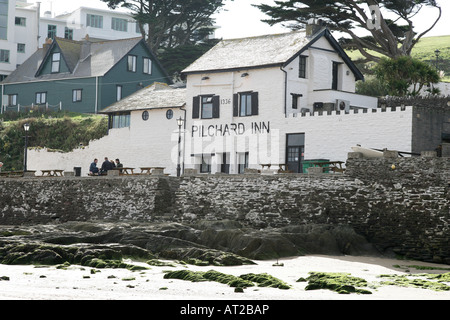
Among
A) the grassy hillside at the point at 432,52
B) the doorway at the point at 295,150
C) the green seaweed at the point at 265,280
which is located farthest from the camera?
the grassy hillside at the point at 432,52

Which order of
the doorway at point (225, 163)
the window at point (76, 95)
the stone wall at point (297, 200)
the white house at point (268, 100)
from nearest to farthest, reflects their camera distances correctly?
the stone wall at point (297, 200) < the white house at point (268, 100) < the doorway at point (225, 163) < the window at point (76, 95)

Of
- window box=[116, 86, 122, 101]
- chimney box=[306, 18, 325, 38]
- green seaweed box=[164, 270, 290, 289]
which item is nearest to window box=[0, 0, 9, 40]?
window box=[116, 86, 122, 101]

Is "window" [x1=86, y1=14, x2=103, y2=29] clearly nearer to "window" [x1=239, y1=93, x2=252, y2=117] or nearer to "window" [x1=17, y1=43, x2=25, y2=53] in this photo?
"window" [x1=17, y1=43, x2=25, y2=53]

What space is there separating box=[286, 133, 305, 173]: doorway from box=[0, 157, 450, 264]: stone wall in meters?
5.32

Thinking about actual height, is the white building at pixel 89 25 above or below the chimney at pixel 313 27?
above

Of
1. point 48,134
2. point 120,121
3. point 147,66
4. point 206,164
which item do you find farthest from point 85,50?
point 206,164

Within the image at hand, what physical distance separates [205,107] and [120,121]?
266 inches

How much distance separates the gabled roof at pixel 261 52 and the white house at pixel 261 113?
57 millimetres

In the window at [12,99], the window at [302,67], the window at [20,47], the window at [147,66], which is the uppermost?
the window at [20,47]

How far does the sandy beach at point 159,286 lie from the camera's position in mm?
17750

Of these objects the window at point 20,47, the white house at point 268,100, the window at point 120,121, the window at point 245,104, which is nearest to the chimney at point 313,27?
the white house at point 268,100

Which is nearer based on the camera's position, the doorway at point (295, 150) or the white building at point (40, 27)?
the doorway at point (295, 150)

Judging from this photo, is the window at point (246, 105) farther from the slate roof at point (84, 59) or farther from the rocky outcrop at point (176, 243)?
the slate roof at point (84, 59)

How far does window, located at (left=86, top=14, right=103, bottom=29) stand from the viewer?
7691 cm
